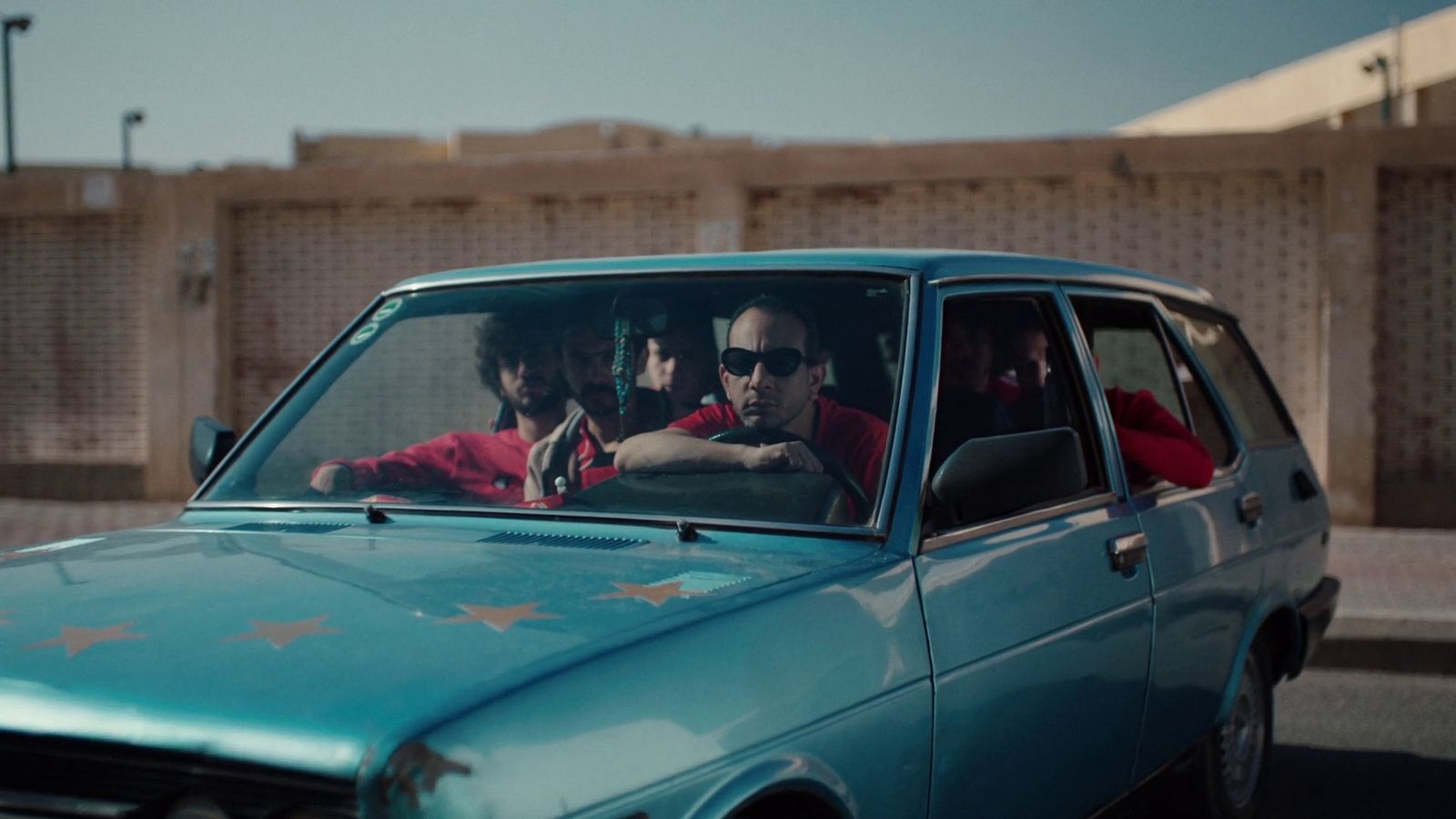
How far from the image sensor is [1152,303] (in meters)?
4.09

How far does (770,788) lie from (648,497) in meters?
0.83

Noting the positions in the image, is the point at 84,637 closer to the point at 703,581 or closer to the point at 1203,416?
the point at 703,581

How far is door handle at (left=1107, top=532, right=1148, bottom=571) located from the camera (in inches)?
125

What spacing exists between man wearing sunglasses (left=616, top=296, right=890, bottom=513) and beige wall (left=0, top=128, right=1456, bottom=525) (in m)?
10.0

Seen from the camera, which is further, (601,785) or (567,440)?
(567,440)

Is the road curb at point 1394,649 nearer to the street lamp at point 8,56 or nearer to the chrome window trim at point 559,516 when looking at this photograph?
the chrome window trim at point 559,516

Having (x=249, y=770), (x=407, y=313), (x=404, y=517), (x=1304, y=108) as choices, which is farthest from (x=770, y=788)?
(x=1304, y=108)

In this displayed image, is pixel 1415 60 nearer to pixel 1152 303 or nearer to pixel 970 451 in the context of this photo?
pixel 1152 303

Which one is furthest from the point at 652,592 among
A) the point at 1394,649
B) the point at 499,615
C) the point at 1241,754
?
the point at 1394,649

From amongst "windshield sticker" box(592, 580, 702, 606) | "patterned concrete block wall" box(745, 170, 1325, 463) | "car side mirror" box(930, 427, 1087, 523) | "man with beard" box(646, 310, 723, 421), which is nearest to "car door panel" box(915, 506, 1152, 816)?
"car side mirror" box(930, 427, 1087, 523)

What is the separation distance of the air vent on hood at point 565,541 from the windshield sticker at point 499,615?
43 cm

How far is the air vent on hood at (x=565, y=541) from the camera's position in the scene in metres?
2.53

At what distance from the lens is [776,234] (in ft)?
43.1

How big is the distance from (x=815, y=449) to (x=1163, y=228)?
10.4 metres
